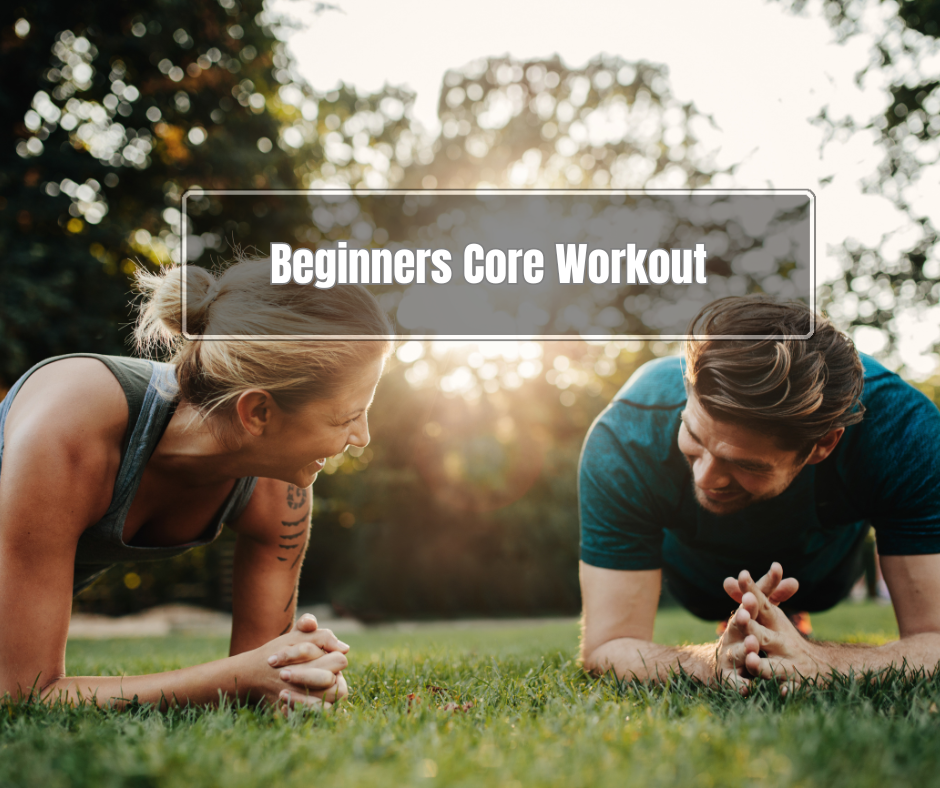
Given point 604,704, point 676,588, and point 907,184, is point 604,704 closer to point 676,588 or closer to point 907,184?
point 676,588

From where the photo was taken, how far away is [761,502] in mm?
2725

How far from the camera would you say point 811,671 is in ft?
6.66

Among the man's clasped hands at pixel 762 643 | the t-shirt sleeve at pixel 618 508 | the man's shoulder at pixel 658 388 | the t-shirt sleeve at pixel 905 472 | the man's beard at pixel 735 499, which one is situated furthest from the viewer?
the man's shoulder at pixel 658 388

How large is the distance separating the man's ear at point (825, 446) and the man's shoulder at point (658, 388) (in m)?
0.54

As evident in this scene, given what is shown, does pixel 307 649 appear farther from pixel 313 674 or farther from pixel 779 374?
pixel 779 374

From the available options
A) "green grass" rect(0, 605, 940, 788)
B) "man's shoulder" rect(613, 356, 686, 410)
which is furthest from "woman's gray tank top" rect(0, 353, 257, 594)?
"man's shoulder" rect(613, 356, 686, 410)

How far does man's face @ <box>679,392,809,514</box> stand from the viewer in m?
2.41

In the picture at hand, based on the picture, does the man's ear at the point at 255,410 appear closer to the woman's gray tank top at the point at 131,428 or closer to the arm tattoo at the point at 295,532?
the woman's gray tank top at the point at 131,428

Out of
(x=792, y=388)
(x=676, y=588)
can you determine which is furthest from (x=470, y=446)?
(x=792, y=388)

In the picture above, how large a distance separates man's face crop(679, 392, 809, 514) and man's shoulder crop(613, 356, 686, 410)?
0.25 meters

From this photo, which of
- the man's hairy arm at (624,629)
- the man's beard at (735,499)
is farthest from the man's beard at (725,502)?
the man's hairy arm at (624,629)

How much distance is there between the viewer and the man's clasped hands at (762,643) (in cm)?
199

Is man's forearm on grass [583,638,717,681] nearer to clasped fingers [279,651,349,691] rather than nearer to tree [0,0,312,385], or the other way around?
clasped fingers [279,651,349,691]

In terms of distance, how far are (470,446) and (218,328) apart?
1342cm
